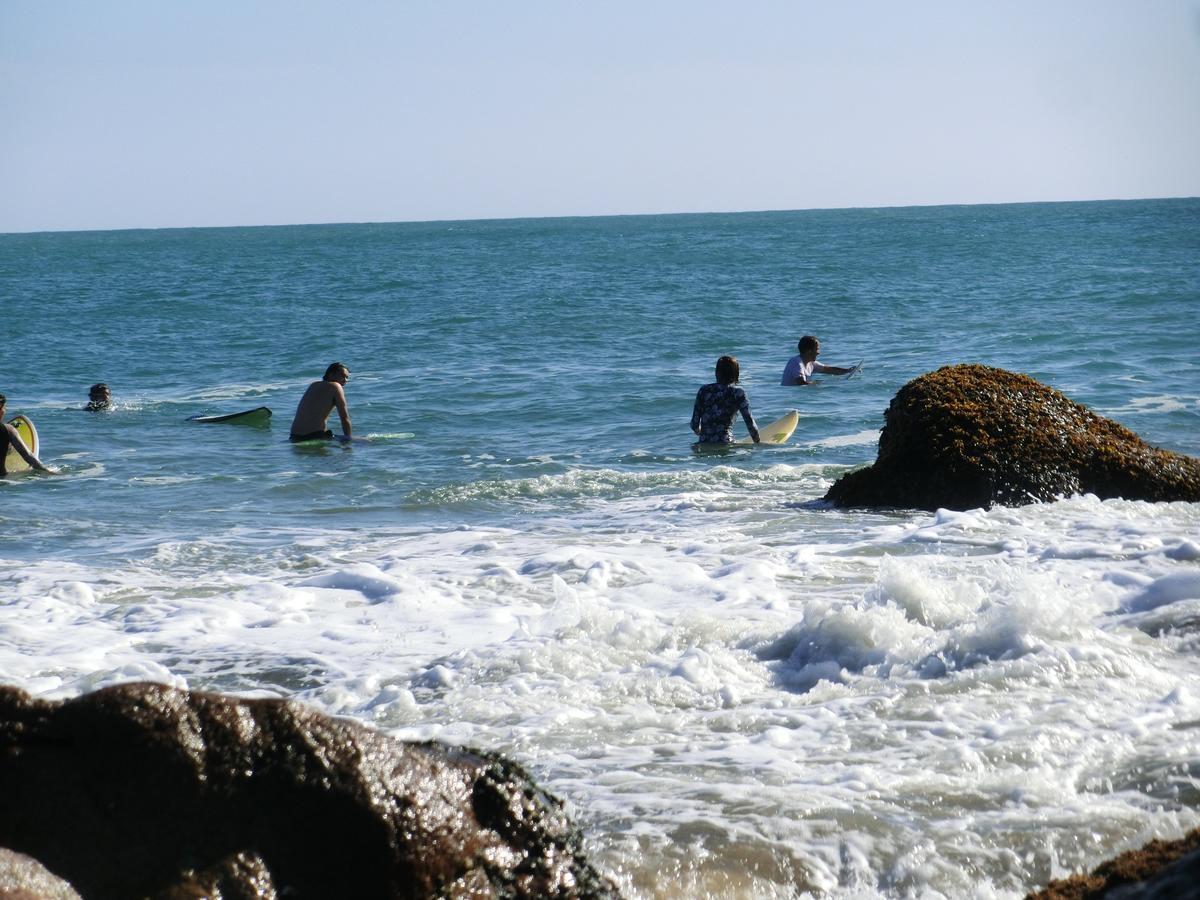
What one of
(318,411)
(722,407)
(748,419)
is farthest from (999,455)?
(318,411)

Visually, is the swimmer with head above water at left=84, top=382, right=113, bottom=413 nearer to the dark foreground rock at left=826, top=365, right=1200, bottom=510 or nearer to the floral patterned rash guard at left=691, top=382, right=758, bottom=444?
the floral patterned rash guard at left=691, top=382, right=758, bottom=444

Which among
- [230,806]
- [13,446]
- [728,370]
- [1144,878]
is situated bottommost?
[13,446]

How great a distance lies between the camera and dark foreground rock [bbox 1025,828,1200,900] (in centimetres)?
246

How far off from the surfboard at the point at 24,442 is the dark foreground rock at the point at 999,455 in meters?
8.48

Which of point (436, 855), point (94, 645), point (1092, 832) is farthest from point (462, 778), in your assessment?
point (94, 645)

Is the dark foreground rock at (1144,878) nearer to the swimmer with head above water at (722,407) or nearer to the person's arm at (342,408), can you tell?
the swimmer with head above water at (722,407)

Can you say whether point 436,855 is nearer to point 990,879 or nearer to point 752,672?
point 990,879

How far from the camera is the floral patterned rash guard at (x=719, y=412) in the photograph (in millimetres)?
12900

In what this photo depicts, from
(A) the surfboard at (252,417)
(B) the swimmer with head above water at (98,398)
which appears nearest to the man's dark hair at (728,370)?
(A) the surfboard at (252,417)

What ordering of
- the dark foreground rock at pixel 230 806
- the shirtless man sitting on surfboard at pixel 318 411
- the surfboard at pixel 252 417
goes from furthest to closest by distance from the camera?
the surfboard at pixel 252 417, the shirtless man sitting on surfboard at pixel 318 411, the dark foreground rock at pixel 230 806

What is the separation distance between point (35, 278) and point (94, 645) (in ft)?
181

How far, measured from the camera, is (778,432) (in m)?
13.5

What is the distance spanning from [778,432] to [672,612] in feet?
24.1

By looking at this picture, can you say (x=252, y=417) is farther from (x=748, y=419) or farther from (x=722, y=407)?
(x=748, y=419)
